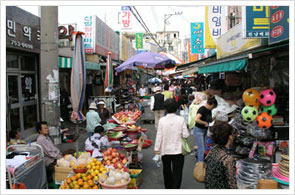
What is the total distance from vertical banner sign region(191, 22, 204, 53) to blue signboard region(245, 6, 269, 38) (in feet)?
32.0

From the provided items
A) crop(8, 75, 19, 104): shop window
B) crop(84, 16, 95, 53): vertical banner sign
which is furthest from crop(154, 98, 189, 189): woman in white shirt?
crop(84, 16, 95, 53): vertical banner sign

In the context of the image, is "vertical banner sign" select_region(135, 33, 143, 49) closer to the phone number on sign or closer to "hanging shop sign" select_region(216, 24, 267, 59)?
"hanging shop sign" select_region(216, 24, 267, 59)

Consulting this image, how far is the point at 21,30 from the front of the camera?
8.68 meters

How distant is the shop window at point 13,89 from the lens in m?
8.66

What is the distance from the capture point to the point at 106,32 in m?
17.3

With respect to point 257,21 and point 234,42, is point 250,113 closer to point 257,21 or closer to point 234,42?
point 257,21

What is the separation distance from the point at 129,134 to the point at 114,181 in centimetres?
281

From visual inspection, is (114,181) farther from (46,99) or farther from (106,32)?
(106,32)

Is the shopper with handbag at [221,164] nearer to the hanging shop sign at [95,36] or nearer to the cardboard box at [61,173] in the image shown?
the cardboard box at [61,173]

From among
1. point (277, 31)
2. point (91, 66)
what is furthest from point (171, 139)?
point (91, 66)

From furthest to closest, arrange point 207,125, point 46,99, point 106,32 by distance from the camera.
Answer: point 106,32 → point 46,99 → point 207,125

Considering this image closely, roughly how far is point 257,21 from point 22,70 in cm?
814

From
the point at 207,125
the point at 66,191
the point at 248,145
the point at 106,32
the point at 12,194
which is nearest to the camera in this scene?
the point at 12,194

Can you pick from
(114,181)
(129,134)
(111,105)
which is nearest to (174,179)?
(114,181)
